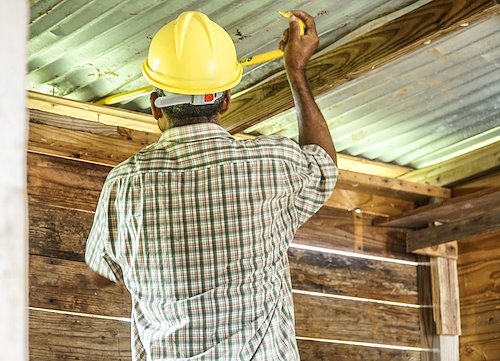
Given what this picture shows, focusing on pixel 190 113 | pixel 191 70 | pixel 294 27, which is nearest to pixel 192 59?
pixel 191 70

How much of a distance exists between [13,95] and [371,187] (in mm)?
4135

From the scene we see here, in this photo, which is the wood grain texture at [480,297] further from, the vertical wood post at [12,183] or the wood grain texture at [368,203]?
the vertical wood post at [12,183]

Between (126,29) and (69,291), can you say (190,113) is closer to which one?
(126,29)

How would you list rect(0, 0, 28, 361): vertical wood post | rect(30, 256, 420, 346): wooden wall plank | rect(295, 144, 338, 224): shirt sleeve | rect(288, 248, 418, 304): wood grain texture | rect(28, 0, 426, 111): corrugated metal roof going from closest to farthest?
1. rect(0, 0, 28, 361): vertical wood post
2. rect(295, 144, 338, 224): shirt sleeve
3. rect(28, 0, 426, 111): corrugated metal roof
4. rect(30, 256, 420, 346): wooden wall plank
5. rect(288, 248, 418, 304): wood grain texture

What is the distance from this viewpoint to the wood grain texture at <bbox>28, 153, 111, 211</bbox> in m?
4.06

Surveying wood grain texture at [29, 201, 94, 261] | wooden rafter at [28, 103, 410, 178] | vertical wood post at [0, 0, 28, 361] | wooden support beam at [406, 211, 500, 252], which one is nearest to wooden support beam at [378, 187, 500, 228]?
wooden support beam at [406, 211, 500, 252]

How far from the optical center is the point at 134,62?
3.83 m

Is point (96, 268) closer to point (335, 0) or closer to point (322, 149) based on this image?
point (322, 149)

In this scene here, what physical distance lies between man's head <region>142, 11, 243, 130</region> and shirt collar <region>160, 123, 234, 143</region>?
38 millimetres

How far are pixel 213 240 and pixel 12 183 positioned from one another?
6.02 feet

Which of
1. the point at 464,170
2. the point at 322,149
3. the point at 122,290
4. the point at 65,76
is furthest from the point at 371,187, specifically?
the point at 322,149

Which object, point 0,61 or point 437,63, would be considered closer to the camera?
point 0,61

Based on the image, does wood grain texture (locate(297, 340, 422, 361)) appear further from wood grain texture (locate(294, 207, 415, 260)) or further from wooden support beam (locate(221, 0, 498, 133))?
wooden support beam (locate(221, 0, 498, 133))

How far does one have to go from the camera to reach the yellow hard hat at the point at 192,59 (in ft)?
9.27
